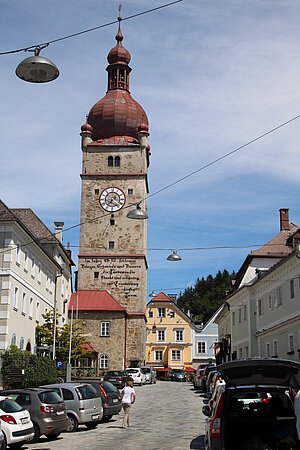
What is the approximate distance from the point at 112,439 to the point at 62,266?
35.5 meters

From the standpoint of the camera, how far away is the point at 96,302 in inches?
2547

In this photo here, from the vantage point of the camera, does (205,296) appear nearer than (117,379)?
No

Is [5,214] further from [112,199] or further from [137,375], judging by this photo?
[112,199]

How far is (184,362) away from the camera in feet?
276

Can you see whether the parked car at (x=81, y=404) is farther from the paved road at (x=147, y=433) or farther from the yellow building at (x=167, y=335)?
the yellow building at (x=167, y=335)

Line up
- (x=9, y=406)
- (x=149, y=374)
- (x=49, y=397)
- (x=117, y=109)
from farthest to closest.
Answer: (x=117, y=109)
(x=149, y=374)
(x=49, y=397)
(x=9, y=406)

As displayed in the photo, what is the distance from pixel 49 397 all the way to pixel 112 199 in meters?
52.9

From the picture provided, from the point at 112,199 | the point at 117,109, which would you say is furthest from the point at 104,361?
the point at 117,109

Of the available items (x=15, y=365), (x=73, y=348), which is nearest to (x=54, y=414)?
(x=15, y=365)

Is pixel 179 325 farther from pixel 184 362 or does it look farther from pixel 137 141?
pixel 137 141

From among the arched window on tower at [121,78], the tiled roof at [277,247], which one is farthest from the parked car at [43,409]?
the arched window on tower at [121,78]

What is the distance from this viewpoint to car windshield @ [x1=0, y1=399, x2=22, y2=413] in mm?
16303

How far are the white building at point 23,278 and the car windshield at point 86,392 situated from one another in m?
16.0

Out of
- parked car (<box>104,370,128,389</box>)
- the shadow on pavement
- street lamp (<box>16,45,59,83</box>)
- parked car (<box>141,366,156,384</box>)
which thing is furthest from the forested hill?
street lamp (<box>16,45,59,83</box>)
